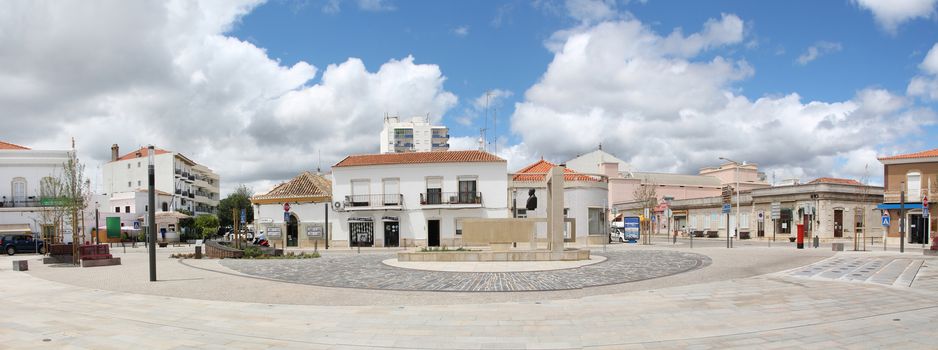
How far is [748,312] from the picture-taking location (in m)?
10.7

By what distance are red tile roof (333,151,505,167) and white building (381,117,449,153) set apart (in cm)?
8531

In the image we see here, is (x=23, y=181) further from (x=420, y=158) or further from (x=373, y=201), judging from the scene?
(x=420, y=158)

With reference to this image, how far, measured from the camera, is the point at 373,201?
4166cm

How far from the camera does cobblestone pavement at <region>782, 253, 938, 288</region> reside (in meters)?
15.4

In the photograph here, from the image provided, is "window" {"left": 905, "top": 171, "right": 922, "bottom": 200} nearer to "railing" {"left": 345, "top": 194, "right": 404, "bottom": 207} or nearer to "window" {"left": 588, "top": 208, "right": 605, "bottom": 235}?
"window" {"left": 588, "top": 208, "right": 605, "bottom": 235}

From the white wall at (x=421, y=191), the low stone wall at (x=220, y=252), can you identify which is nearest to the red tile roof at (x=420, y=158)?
the white wall at (x=421, y=191)

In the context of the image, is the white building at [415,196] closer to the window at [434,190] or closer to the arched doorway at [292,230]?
the window at [434,190]

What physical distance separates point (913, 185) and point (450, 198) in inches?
1309

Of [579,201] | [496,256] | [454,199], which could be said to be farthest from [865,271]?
[454,199]

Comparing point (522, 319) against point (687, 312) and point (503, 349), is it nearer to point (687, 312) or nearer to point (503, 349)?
point (503, 349)

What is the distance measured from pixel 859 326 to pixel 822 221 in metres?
44.1

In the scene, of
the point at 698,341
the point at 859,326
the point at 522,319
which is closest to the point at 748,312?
the point at 859,326

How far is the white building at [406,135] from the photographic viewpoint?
5133 inches

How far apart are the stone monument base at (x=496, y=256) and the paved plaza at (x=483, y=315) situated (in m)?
6.53
